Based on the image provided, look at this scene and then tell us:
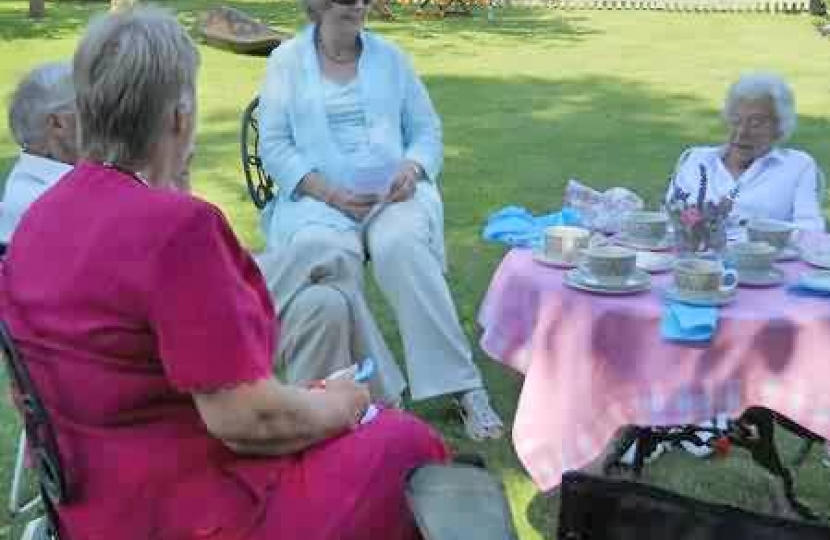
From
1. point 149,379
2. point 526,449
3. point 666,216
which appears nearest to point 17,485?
point 526,449

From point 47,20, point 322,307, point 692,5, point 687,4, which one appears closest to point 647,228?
point 322,307

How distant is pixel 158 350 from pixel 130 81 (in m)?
0.45

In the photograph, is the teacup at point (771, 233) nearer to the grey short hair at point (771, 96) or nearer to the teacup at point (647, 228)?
the teacup at point (647, 228)

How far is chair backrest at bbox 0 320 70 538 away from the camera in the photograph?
2.03m

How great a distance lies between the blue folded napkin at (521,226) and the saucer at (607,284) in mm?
364

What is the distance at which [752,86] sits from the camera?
13.1ft

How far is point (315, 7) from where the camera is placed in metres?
4.48

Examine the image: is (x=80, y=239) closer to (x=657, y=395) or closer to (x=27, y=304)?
(x=27, y=304)

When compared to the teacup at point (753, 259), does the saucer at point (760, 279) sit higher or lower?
lower

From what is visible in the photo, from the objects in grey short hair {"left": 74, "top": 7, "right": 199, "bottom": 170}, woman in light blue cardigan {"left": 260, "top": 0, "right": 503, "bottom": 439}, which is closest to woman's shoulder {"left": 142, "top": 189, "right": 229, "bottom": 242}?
grey short hair {"left": 74, "top": 7, "right": 199, "bottom": 170}

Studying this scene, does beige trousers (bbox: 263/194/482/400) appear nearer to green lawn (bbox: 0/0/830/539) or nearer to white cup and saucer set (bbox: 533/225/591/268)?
green lawn (bbox: 0/0/830/539)

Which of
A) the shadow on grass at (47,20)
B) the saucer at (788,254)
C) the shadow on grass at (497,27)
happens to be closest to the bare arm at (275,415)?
the saucer at (788,254)

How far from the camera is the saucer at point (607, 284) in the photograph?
312 centimetres

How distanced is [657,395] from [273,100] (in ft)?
6.90
